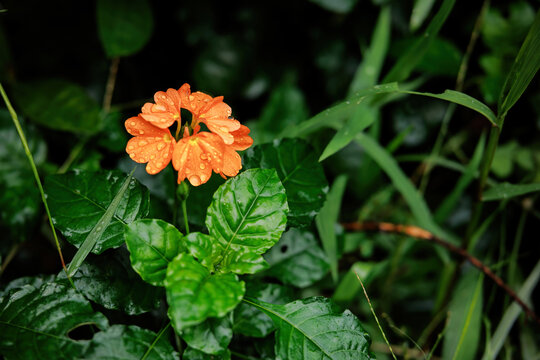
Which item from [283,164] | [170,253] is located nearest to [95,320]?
[170,253]

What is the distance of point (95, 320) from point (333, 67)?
119 centimetres

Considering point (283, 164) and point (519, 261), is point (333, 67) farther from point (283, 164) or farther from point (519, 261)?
point (519, 261)

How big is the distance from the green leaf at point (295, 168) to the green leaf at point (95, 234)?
0.28m

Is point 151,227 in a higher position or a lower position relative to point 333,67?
lower

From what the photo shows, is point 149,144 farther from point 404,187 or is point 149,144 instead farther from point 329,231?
point 404,187

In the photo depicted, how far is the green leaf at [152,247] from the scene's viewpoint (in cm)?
72

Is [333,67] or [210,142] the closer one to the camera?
[210,142]

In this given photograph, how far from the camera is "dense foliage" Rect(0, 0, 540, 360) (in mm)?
758

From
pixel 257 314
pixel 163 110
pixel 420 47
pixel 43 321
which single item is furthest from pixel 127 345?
pixel 420 47

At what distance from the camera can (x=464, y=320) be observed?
1221 millimetres

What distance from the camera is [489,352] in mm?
1089

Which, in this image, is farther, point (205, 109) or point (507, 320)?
point (507, 320)

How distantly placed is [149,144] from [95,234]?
193 millimetres

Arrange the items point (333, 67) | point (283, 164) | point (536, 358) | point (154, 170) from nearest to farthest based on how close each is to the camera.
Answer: point (154, 170), point (283, 164), point (536, 358), point (333, 67)
